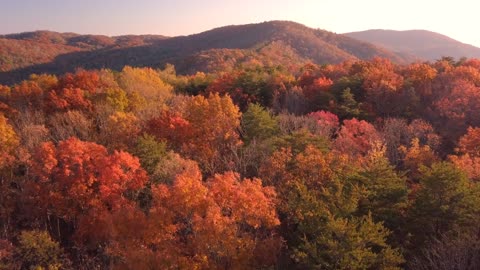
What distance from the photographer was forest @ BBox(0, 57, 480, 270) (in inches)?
1011

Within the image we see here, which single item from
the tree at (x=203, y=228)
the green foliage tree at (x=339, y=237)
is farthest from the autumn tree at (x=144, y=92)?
the green foliage tree at (x=339, y=237)

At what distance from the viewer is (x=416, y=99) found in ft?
180

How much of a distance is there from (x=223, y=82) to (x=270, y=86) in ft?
30.6

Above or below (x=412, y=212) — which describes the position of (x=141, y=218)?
below

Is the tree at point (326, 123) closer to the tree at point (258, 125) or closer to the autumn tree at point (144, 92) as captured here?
the tree at point (258, 125)

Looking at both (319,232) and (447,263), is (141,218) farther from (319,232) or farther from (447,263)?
(447,263)

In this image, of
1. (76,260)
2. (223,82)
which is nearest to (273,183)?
(76,260)

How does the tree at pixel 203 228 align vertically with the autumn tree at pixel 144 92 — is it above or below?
below

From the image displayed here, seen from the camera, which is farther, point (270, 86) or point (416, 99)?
point (270, 86)

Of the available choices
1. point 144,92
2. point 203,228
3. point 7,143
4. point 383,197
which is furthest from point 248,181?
point 144,92

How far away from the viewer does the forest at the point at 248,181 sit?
84.3ft

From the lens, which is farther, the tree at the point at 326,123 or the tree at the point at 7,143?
the tree at the point at 326,123

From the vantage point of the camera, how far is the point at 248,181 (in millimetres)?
29031

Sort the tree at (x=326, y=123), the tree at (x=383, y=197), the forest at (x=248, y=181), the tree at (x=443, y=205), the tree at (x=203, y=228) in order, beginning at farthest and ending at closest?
the tree at (x=326, y=123), the tree at (x=383, y=197), the tree at (x=203, y=228), the forest at (x=248, y=181), the tree at (x=443, y=205)
